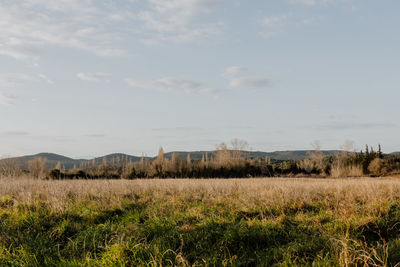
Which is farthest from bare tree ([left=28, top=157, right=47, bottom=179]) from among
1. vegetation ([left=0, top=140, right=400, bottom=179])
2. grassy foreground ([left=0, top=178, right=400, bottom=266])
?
grassy foreground ([left=0, top=178, right=400, bottom=266])

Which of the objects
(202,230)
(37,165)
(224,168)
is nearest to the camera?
(202,230)

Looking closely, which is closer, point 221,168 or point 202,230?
point 202,230

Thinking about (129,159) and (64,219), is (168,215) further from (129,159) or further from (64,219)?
(129,159)

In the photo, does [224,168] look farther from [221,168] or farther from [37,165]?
[37,165]

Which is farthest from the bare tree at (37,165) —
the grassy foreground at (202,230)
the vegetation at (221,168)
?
the grassy foreground at (202,230)

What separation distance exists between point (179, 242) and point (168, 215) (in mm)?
1723

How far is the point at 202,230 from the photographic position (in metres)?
4.98

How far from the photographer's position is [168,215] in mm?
6242

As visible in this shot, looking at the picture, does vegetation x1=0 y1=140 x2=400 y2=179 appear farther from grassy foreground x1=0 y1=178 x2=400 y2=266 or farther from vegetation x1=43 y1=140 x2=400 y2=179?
grassy foreground x1=0 y1=178 x2=400 y2=266

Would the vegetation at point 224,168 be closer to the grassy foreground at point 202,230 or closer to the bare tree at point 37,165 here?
the bare tree at point 37,165

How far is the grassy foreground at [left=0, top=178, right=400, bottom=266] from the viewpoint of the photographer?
3861mm

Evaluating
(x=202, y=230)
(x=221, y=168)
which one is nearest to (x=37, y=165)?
(x=221, y=168)

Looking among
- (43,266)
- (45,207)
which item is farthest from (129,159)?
(43,266)

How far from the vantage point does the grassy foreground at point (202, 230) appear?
12.7ft
